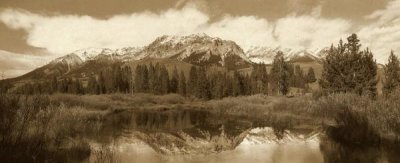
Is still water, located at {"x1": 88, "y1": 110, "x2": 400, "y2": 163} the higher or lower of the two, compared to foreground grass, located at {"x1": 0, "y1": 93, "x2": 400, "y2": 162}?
lower

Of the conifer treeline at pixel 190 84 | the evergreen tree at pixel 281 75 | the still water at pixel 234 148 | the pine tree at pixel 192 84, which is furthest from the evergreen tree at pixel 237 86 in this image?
the still water at pixel 234 148

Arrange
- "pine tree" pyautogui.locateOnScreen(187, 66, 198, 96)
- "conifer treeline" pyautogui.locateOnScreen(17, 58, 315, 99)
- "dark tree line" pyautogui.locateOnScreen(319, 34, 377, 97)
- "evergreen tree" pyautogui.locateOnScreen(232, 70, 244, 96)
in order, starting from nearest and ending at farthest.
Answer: "dark tree line" pyautogui.locateOnScreen(319, 34, 377, 97) → "conifer treeline" pyautogui.locateOnScreen(17, 58, 315, 99) → "evergreen tree" pyautogui.locateOnScreen(232, 70, 244, 96) → "pine tree" pyautogui.locateOnScreen(187, 66, 198, 96)

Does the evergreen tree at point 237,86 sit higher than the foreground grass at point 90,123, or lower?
higher

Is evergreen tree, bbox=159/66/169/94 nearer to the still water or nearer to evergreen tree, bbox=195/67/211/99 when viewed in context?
evergreen tree, bbox=195/67/211/99

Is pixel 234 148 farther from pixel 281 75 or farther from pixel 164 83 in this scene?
pixel 164 83

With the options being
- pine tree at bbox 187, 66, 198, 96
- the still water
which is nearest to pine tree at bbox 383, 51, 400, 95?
the still water

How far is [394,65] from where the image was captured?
2496 inches

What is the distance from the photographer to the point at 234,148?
22422 mm

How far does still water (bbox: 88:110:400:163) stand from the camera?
17891 millimetres

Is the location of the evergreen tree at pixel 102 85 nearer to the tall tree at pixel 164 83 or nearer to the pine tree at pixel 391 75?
the tall tree at pixel 164 83

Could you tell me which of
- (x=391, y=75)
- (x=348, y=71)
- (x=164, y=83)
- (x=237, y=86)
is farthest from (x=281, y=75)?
(x=164, y=83)

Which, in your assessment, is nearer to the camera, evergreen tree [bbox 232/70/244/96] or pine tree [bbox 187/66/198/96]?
evergreen tree [bbox 232/70/244/96]

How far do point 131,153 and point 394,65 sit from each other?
58.4 m

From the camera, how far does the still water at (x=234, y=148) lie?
58.7 ft
